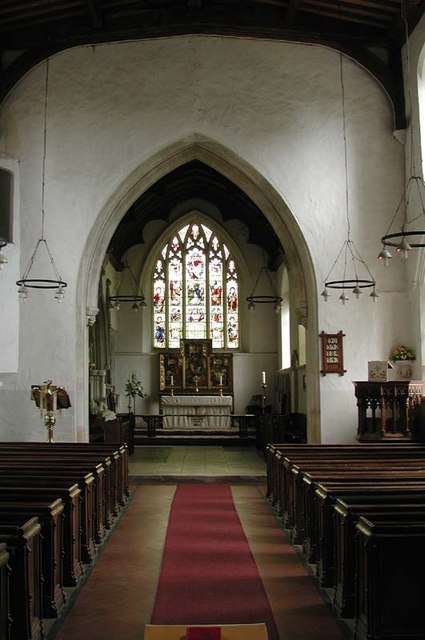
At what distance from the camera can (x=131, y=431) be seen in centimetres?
1590

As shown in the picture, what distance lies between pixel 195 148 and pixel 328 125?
2.39 metres

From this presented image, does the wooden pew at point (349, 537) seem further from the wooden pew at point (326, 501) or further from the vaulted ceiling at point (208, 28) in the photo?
the vaulted ceiling at point (208, 28)

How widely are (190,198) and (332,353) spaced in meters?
10.1

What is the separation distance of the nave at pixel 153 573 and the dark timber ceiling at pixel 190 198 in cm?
902

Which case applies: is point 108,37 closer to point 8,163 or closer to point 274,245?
point 8,163

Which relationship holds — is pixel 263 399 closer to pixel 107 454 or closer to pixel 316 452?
pixel 316 452

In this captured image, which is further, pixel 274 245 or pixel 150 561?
pixel 274 245

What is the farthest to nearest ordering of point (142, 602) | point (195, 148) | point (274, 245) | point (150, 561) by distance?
point (274, 245)
point (195, 148)
point (150, 561)
point (142, 602)

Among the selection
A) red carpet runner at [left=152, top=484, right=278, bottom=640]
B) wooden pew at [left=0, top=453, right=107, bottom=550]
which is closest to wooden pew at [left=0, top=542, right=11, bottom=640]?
red carpet runner at [left=152, top=484, right=278, bottom=640]

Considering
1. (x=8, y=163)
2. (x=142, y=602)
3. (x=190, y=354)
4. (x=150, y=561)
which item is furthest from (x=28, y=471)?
(x=190, y=354)

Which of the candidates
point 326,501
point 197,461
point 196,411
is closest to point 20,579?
point 326,501

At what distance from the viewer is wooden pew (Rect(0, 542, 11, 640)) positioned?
3.74 metres

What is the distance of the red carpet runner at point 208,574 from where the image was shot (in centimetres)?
489

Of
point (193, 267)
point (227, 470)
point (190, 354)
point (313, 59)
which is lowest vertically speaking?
point (227, 470)
